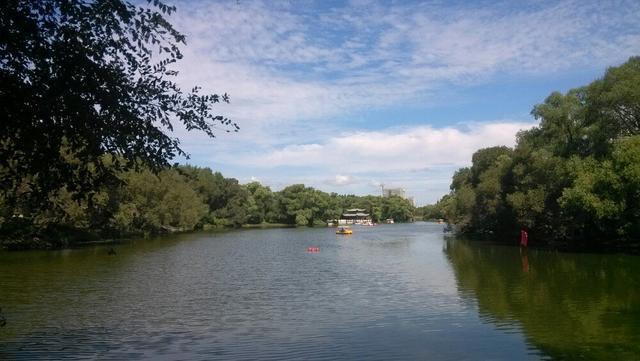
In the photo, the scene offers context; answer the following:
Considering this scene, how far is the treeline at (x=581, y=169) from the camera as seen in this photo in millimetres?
41281

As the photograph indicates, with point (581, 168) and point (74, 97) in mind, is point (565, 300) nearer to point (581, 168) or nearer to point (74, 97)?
point (74, 97)

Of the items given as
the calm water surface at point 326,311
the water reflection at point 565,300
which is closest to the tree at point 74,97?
the calm water surface at point 326,311

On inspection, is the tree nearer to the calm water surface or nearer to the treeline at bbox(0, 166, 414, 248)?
the treeline at bbox(0, 166, 414, 248)

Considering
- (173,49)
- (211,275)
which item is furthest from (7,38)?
(211,275)

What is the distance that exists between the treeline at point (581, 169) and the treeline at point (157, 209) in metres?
31.8

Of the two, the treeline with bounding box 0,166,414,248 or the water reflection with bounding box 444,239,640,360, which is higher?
the treeline with bounding box 0,166,414,248

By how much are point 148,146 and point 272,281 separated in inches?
1001

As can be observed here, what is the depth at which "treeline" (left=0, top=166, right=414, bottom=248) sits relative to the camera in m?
7.29

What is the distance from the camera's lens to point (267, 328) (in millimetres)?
18406

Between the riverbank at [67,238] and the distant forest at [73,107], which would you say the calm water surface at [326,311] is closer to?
the riverbank at [67,238]

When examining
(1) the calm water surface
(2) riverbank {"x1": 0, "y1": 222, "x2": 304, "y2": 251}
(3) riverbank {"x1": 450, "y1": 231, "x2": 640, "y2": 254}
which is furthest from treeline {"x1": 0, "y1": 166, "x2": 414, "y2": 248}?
(3) riverbank {"x1": 450, "y1": 231, "x2": 640, "y2": 254}

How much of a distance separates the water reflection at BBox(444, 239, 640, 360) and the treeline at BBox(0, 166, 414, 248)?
11.7 metres

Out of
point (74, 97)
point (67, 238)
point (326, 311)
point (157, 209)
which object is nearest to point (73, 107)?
point (74, 97)

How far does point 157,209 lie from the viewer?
3211 inches
